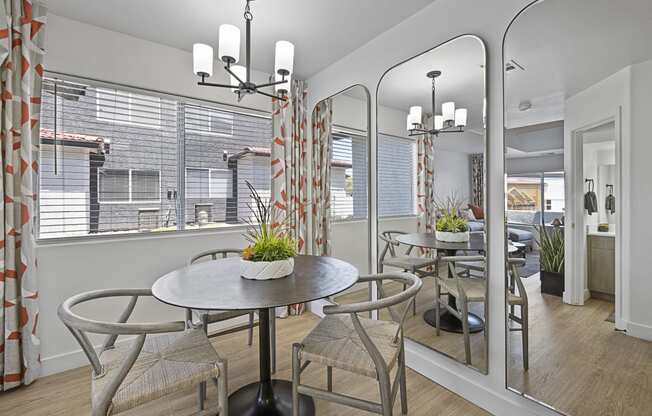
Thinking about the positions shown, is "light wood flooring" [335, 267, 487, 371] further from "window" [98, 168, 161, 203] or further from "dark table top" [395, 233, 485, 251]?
"window" [98, 168, 161, 203]

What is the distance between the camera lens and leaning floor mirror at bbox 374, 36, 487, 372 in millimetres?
1784

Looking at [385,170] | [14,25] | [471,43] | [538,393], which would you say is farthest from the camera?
[385,170]

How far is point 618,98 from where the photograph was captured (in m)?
1.32

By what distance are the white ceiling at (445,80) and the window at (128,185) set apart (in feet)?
6.66

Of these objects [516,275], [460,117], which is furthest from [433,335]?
[460,117]

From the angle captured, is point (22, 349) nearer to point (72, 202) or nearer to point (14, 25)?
point (72, 202)

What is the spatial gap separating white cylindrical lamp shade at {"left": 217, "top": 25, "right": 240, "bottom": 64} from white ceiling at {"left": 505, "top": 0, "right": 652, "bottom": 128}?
1.44 meters

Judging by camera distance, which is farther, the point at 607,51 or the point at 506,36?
the point at 506,36

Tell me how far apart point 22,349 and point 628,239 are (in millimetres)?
3432

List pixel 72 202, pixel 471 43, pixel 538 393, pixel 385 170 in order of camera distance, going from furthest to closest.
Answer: pixel 385 170, pixel 72 202, pixel 471 43, pixel 538 393

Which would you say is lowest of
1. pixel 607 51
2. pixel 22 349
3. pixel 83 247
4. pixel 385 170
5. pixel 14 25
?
pixel 22 349

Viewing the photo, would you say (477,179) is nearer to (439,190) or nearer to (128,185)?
(439,190)

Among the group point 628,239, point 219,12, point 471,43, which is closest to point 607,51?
point 471,43

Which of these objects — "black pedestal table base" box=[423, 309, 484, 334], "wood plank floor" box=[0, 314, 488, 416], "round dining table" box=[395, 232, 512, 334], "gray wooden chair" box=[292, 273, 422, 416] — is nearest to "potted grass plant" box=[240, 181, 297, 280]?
"gray wooden chair" box=[292, 273, 422, 416]
